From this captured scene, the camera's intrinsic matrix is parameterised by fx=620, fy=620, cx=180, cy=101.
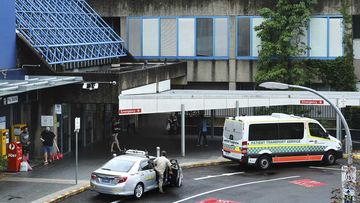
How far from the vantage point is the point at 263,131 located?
26109mm

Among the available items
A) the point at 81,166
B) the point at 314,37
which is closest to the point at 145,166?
the point at 81,166

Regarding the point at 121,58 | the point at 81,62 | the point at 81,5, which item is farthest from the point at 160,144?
the point at 81,5

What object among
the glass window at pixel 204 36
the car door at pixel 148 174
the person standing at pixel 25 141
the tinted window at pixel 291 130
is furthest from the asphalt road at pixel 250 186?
the glass window at pixel 204 36

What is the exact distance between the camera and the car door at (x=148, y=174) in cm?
2102

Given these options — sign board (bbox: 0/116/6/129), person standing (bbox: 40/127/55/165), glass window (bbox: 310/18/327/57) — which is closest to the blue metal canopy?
person standing (bbox: 40/127/55/165)

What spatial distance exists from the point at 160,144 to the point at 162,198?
12390mm

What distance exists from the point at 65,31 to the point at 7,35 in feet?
20.2

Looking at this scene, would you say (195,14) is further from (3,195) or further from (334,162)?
(3,195)

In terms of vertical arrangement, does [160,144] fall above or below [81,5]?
below

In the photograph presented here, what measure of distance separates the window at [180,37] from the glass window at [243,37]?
0.77m

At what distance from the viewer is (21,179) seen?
2381 centimetres

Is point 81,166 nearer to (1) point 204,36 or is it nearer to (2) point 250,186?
(2) point 250,186

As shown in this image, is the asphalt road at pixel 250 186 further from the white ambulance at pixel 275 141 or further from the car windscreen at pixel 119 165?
the car windscreen at pixel 119 165

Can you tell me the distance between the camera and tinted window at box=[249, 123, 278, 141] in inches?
1020
